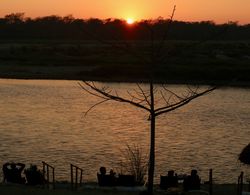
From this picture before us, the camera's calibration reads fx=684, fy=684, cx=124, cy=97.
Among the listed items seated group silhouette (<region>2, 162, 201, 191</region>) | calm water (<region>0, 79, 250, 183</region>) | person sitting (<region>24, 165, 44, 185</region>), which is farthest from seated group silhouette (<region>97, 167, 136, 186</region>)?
calm water (<region>0, 79, 250, 183</region>)

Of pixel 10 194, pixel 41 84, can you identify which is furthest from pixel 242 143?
pixel 41 84

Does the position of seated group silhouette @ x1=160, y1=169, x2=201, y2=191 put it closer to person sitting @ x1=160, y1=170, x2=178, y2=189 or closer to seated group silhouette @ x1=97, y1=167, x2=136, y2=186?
person sitting @ x1=160, y1=170, x2=178, y2=189

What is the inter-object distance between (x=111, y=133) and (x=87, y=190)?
18177 millimetres

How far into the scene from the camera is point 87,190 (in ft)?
68.5

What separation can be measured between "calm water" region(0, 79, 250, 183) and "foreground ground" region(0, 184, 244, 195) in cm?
381

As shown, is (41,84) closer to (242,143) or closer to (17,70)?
(17,70)

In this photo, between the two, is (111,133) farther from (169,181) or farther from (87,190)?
(87,190)

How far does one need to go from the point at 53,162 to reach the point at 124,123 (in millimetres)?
17183

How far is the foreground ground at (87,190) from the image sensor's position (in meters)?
18.2

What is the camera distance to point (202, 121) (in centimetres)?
4684

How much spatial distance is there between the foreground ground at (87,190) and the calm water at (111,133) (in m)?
3.81

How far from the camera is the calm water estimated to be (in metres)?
28.9

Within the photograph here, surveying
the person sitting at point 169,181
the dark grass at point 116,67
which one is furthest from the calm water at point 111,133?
the dark grass at point 116,67

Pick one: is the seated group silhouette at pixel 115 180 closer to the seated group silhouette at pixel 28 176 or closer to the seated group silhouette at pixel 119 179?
the seated group silhouette at pixel 119 179
